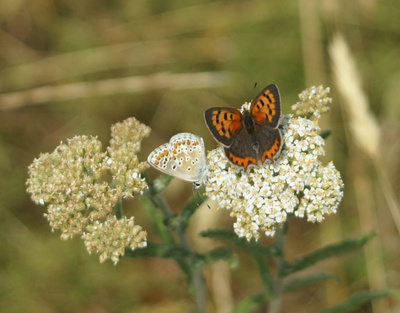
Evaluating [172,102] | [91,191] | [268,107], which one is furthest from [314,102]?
[172,102]

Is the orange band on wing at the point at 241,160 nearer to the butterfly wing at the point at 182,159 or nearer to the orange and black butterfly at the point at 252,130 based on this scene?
the orange and black butterfly at the point at 252,130

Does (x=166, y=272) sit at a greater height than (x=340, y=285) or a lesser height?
greater

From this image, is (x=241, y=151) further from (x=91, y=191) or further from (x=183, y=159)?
(x=91, y=191)

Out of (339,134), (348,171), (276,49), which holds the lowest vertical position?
(348,171)

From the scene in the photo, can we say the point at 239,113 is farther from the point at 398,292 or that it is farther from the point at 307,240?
the point at 307,240

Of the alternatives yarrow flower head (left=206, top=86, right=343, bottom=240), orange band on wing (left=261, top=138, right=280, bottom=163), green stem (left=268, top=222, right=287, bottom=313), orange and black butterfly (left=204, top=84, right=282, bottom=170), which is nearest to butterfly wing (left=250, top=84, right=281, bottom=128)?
orange and black butterfly (left=204, top=84, right=282, bottom=170)

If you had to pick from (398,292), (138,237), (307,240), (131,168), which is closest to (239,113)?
(131,168)

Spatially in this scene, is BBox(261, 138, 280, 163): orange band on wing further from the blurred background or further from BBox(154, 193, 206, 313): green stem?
the blurred background
